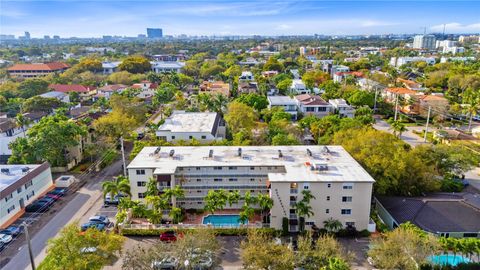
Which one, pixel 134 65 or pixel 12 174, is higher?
pixel 134 65

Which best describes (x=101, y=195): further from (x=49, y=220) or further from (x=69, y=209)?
(x=49, y=220)

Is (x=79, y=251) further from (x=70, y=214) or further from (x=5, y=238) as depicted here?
(x=70, y=214)

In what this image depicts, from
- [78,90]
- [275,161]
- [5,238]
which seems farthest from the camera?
[78,90]

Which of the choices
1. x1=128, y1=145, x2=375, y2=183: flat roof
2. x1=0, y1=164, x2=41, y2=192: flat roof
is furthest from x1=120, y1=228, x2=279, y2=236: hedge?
x1=0, y1=164, x2=41, y2=192: flat roof

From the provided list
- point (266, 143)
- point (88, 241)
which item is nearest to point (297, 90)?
point (266, 143)

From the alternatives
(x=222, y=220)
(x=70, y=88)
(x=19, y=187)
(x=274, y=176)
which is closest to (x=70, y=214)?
(x=19, y=187)

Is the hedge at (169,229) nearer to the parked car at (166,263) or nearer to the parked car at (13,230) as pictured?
the parked car at (166,263)
